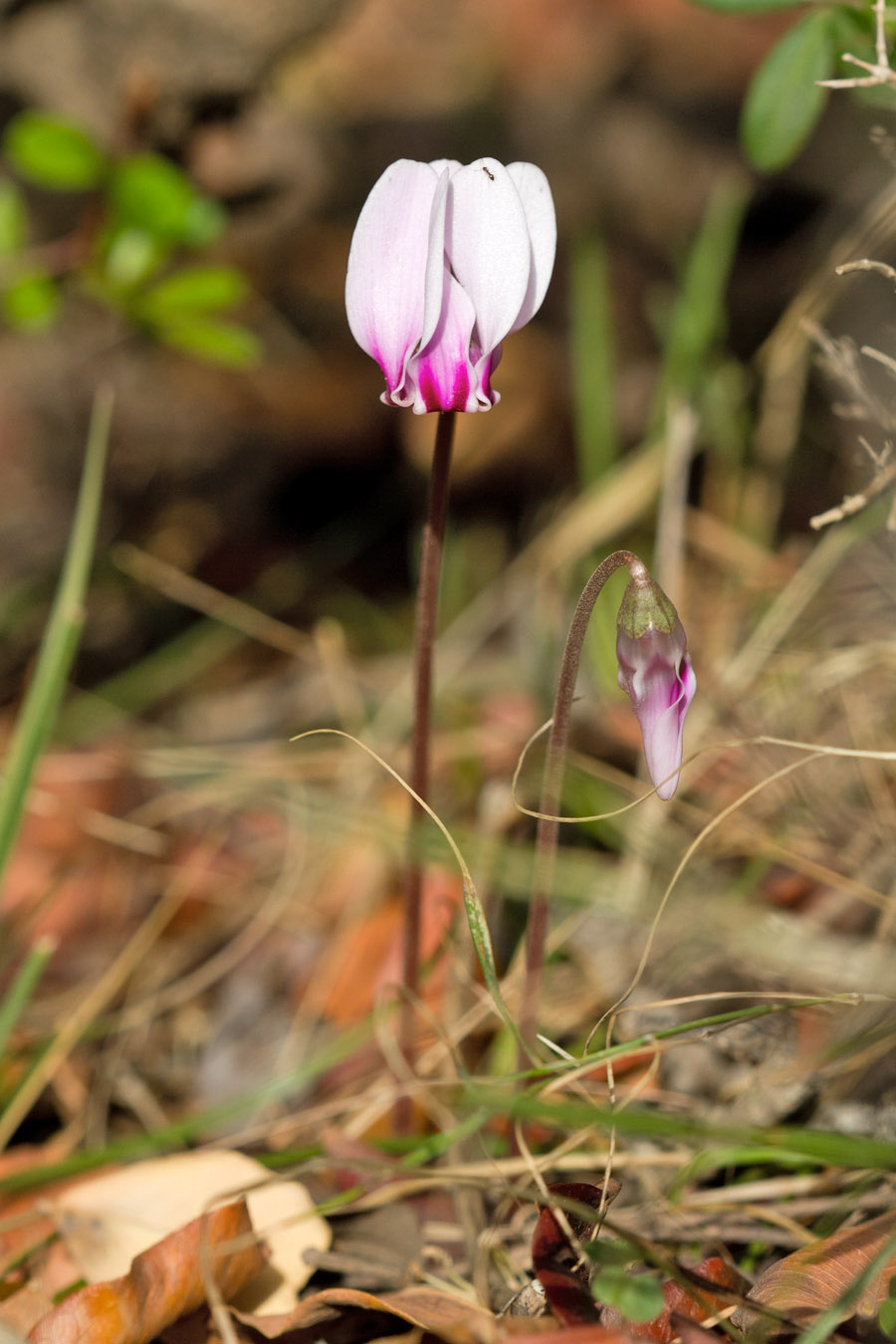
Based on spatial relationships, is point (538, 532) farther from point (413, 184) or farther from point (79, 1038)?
point (413, 184)

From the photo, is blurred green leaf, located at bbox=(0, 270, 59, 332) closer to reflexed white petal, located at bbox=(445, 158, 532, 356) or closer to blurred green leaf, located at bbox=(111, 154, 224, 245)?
blurred green leaf, located at bbox=(111, 154, 224, 245)

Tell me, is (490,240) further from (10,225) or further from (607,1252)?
(10,225)

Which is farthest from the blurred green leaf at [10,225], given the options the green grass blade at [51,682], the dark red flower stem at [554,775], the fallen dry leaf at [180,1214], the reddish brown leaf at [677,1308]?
the reddish brown leaf at [677,1308]

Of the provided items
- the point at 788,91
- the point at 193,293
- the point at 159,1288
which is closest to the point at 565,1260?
the point at 159,1288

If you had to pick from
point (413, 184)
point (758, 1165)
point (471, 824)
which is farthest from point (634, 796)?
point (413, 184)

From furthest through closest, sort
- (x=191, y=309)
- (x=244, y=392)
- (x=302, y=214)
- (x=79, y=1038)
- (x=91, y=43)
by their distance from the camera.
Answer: (x=244, y=392), (x=302, y=214), (x=91, y=43), (x=191, y=309), (x=79, y=1038)

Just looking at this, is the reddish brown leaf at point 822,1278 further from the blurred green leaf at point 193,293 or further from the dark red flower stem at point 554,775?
the blurred green leaf at point 193,293
